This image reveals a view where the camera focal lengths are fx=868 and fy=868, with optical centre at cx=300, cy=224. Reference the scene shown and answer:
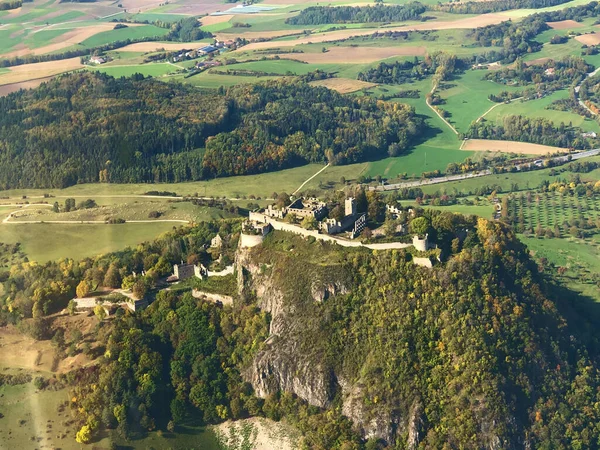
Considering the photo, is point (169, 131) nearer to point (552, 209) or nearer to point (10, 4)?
point (10, 4)

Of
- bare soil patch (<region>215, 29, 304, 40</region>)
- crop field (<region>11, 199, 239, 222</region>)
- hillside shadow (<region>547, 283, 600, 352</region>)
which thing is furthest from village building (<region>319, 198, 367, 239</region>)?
bare soil patch (<region>215, 29, 304, 40</region>)

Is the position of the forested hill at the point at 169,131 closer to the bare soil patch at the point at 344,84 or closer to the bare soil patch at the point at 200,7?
the bare soil patch at the point at 344,84

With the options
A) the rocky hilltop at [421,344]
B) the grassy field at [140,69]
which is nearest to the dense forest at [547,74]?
the grassy field at [140,69]

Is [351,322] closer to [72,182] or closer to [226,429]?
[226,429]

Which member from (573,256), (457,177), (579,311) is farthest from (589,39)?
(579,311)

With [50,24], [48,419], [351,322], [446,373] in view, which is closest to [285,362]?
[351,322]

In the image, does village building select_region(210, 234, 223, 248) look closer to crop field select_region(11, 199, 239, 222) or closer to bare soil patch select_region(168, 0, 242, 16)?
crop field select_region(11, 199, 239, 222)
